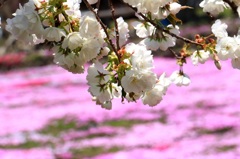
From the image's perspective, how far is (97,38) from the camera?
6.10 feet

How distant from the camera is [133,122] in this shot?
36.2 feet

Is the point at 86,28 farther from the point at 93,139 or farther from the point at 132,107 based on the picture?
the point at 132,107

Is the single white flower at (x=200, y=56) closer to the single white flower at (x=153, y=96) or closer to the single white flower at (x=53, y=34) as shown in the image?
the single white flower at (x=153, y=96)

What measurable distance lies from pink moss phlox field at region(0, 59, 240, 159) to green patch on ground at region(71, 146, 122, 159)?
61 millimetres

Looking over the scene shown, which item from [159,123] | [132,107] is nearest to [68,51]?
[159,123]

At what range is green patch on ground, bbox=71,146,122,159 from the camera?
8945mm

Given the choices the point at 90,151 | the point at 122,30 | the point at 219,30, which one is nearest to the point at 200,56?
the point at 219,30

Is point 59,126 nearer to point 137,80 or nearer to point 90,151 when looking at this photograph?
point 90,151

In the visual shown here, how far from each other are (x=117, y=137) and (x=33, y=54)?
1239cm

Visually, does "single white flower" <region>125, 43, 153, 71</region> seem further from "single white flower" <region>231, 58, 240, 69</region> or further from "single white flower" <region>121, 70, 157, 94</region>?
"single white flower" <region>231, 58, 240, 69</region>

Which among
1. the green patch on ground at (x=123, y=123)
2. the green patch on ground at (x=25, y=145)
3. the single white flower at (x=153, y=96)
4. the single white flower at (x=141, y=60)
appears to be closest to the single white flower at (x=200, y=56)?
the single white flower at (x=153, y=96)

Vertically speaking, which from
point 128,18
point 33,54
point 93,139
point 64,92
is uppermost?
point 128,18

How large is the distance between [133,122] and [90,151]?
6.18 feet

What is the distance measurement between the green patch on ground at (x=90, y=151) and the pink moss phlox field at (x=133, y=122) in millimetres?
61
